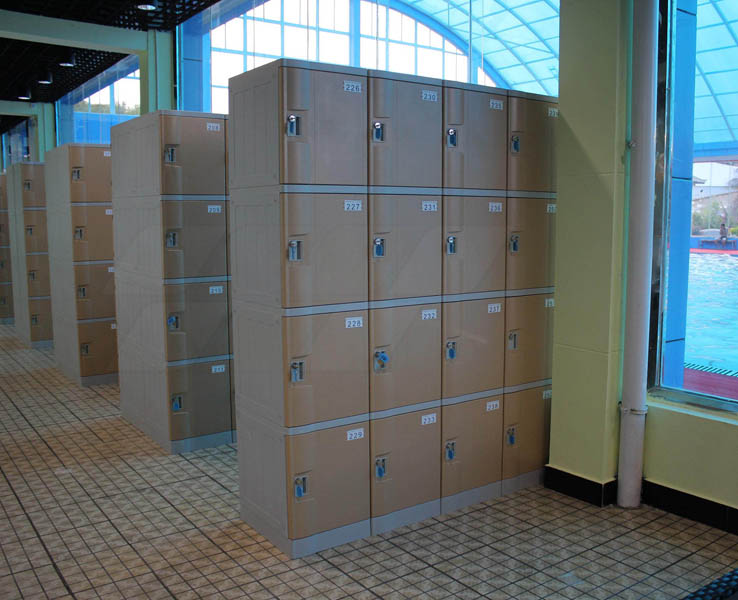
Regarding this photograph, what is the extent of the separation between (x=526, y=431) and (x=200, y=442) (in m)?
2.49

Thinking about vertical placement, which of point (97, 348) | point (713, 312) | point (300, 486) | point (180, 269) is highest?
point (180, 269)

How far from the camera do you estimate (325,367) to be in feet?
11.8

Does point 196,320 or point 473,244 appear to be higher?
point 473,244

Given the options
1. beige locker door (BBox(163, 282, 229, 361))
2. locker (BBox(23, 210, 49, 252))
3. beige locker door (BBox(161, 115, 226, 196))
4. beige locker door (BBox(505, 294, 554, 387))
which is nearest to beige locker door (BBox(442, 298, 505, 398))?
beige locker door (BBox(505, 294, 554, 387))

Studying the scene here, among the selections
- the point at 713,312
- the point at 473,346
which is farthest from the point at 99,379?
the point at 713,312

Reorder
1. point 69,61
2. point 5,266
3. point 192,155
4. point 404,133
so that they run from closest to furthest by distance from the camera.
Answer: point 404,133
point 192,155
point 69,61
point 5,266

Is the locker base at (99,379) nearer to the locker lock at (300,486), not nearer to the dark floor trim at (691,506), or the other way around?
the locker lock at (300,486)

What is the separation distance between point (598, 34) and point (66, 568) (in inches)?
163

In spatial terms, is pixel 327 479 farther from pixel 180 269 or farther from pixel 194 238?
pixel 194 238

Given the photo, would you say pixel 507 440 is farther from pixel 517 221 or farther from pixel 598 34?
pixel 598 34

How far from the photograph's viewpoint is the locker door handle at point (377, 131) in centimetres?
366

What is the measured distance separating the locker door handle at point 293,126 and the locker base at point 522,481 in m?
2.54

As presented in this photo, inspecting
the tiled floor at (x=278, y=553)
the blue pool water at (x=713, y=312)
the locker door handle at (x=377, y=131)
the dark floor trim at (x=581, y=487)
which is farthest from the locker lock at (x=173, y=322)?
the blue pool water at (x=713, y=312)

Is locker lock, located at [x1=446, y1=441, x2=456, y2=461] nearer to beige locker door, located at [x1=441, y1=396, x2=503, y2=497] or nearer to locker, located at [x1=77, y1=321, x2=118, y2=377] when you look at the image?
beige locker door, located at [x1=441, y1=396, x2=503, y2=497]
